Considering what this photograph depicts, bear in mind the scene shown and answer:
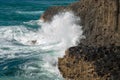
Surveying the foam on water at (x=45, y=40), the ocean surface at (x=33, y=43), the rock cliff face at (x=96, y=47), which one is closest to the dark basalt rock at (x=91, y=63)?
the rock cliff face at (x=96, y=47)

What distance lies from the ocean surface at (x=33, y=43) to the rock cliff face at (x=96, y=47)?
4.77ft

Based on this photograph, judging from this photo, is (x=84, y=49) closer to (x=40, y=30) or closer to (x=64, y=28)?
(x=64, y=28)

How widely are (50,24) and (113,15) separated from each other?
15.1 metres

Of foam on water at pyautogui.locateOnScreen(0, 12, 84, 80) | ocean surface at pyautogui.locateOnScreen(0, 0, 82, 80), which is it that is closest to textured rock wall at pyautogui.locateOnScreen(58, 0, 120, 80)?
ocean surface at pyautogui.locateOnScreen(0, 0, 82, 80)

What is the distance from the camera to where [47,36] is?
34750mm

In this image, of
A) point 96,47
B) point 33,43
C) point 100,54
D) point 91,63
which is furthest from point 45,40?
point 91,63

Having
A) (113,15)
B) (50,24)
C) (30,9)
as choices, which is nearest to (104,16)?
(113,15)

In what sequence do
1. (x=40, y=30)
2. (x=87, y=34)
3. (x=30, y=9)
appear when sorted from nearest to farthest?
(x=87, y=34) < (x=40, y=30) < (x=30, y=9)

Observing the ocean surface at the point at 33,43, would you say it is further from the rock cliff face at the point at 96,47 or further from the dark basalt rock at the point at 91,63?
the dark basalt rock at the point at 91,63

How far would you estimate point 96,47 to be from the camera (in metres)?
20.5

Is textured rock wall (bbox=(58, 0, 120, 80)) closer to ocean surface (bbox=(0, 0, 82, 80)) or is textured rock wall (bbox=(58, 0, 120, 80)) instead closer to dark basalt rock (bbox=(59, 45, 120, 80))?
dark basalt rock (bbox=(59, 45, 120, 80))

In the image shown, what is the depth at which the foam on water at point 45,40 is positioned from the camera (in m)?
24.1

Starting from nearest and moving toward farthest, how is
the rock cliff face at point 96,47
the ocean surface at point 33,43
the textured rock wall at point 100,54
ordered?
the textured rock wall at point 100,54, the rock cliff face at point 96,47, the ocean surface at point 33,43

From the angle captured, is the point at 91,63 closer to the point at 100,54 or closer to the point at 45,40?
the point at 100,54
